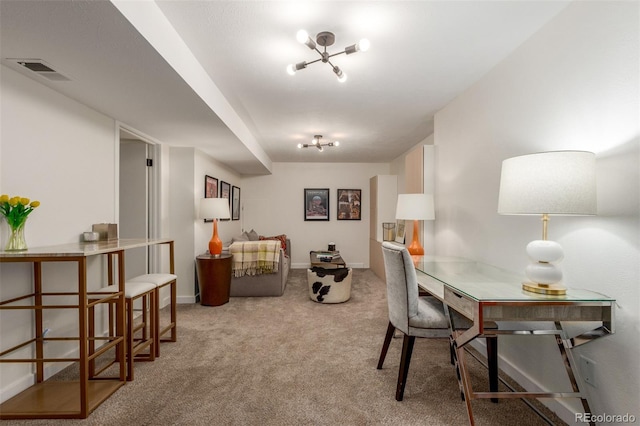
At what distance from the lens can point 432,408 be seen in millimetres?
1881

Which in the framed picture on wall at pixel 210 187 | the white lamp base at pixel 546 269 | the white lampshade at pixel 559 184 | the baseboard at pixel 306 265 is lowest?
the baseboard at pixel 306 265

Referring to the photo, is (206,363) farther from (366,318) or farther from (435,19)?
(435,19)

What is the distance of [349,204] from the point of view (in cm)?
695

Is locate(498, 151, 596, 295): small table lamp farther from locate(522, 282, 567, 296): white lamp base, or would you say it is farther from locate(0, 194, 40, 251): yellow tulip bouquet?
locate(0, 194, 40, 251): yellow tulip bouquet

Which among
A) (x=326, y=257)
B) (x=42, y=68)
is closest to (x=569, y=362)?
(x=42, y=68)

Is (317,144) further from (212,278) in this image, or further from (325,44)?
(325,44)

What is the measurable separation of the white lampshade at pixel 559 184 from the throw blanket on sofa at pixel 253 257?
332 cm

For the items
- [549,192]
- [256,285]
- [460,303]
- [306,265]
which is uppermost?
[549,192]

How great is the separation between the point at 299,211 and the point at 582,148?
5596 millimetres

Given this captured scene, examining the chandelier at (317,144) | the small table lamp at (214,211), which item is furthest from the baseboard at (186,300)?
the chandelier at (317,144)

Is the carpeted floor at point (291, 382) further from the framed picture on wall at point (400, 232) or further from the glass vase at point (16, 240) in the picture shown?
the framed picture on wall at point (400, 232)

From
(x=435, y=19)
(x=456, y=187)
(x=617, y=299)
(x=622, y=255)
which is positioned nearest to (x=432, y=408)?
(x=617, y=299)

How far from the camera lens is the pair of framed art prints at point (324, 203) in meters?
6.92

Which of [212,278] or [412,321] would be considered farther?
[212,278]
